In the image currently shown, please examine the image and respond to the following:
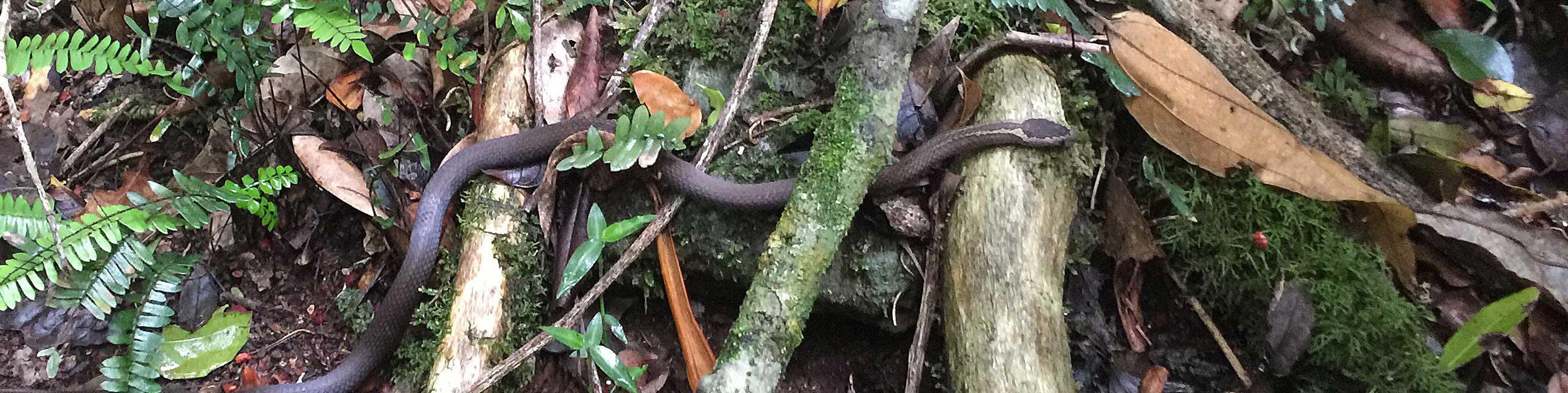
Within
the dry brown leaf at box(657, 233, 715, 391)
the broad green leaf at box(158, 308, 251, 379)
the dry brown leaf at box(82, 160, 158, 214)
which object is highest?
the dry brown leaf at box(657, 233, 715, 391)

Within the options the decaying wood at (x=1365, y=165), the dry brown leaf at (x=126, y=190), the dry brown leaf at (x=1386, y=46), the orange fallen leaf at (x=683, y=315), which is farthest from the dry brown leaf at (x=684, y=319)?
the dry brown leaf at (x=1386, y=46)

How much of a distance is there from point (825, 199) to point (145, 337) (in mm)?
2559

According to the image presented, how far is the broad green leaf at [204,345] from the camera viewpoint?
10.6 feet

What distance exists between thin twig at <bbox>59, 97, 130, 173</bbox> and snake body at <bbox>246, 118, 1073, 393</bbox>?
1.75 meters

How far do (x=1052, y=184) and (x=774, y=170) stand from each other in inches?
44.2

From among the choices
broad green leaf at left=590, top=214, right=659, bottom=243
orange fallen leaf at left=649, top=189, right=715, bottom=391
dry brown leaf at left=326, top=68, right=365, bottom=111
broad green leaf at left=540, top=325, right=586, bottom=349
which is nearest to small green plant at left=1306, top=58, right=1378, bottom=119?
orange fallen leaf at left=649, top=189, right=715, bottom=391

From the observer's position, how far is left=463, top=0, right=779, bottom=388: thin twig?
2.74 meters

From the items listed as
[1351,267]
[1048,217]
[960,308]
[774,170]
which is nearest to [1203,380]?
[1351,267]

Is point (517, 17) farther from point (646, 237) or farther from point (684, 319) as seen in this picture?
point (684, 319)

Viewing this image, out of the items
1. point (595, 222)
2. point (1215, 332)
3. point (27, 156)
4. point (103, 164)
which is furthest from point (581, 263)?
point (103, 164)

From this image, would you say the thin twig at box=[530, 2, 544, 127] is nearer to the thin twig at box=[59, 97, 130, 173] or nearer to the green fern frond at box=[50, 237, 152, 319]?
the green fern frond at box=[50, 237, 152, 319]

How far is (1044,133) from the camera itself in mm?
2914

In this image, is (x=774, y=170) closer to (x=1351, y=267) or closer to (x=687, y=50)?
(x=687, y=50)

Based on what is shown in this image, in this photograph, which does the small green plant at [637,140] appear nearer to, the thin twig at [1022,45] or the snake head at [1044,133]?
the thin twig at [1022,45]
